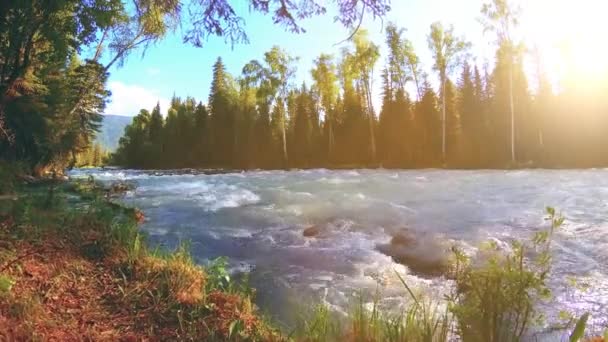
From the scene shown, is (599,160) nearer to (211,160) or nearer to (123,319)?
(123,319)

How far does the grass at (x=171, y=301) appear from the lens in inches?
89.9

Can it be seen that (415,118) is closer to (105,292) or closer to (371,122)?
(371,122)

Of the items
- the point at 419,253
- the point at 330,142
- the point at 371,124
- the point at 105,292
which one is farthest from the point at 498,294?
the point at 330,142

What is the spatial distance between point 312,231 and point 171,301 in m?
3.82

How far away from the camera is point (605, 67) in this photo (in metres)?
32.1

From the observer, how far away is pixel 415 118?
38750 mm

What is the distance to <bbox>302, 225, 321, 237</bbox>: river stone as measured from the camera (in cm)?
663

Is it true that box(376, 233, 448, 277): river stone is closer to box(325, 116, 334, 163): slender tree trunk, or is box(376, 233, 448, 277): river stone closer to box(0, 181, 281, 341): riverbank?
box(0, 181, 281, 341): riverbank

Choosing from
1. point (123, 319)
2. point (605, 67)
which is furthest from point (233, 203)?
point (605, 67)

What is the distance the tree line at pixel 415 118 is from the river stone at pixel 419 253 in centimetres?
2494

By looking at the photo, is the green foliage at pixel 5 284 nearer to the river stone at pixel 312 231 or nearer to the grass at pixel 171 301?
the grass at pixel 171 301

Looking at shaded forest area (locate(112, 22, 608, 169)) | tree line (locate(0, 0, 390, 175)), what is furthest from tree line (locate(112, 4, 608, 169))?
tree line (locate(0, 0, 390, 175))

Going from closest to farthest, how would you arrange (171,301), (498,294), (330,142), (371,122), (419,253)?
1. (498,294)
2. (171,301)
3. (419,253)
4. (371,122)
5. (330,142)

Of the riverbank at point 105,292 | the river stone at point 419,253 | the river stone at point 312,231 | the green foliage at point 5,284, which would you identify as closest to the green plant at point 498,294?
the riverbank at point 105,292
